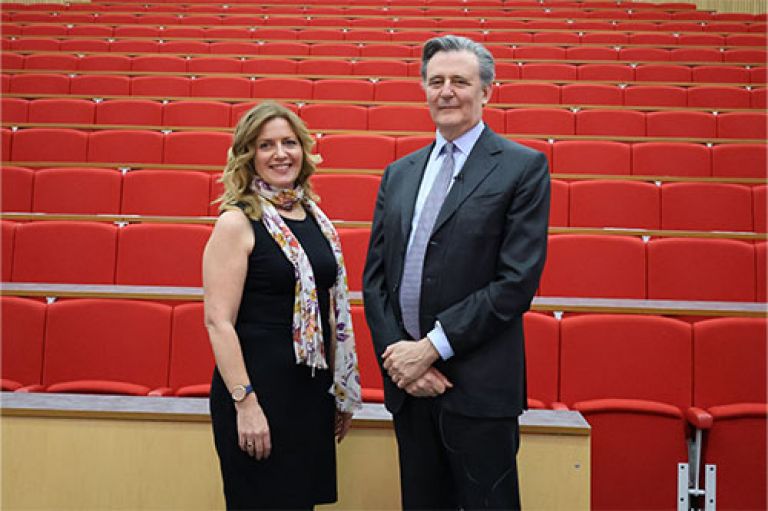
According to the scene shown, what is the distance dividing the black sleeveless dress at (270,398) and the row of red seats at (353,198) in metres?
0.54

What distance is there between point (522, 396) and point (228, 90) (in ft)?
4.15

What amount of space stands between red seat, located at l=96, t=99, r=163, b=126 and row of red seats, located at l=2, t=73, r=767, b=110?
13 cm

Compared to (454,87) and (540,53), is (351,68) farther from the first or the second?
(454,87)

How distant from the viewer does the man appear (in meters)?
0.30

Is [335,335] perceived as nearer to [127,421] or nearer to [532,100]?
[127,421]

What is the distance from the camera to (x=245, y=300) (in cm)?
33

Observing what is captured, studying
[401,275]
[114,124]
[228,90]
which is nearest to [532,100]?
[228,90]

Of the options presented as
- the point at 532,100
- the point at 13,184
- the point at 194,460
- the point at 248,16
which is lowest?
the point at 194,460

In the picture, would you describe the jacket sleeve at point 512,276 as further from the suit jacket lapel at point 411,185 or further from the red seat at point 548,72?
the red seat at point 548,72

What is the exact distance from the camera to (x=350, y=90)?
1409 mm

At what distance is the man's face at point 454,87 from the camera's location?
1.02 feet

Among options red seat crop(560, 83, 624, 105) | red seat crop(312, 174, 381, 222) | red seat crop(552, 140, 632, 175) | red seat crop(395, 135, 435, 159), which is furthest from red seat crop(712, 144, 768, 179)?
red seat crop(312, 174, 381, 222)

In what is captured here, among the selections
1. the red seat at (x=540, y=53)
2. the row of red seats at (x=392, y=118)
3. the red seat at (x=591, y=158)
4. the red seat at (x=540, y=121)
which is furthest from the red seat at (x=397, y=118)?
the red seat at (x=540, y=53)

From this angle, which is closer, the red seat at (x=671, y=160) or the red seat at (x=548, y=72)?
the red seat at (x=671, y=160)
